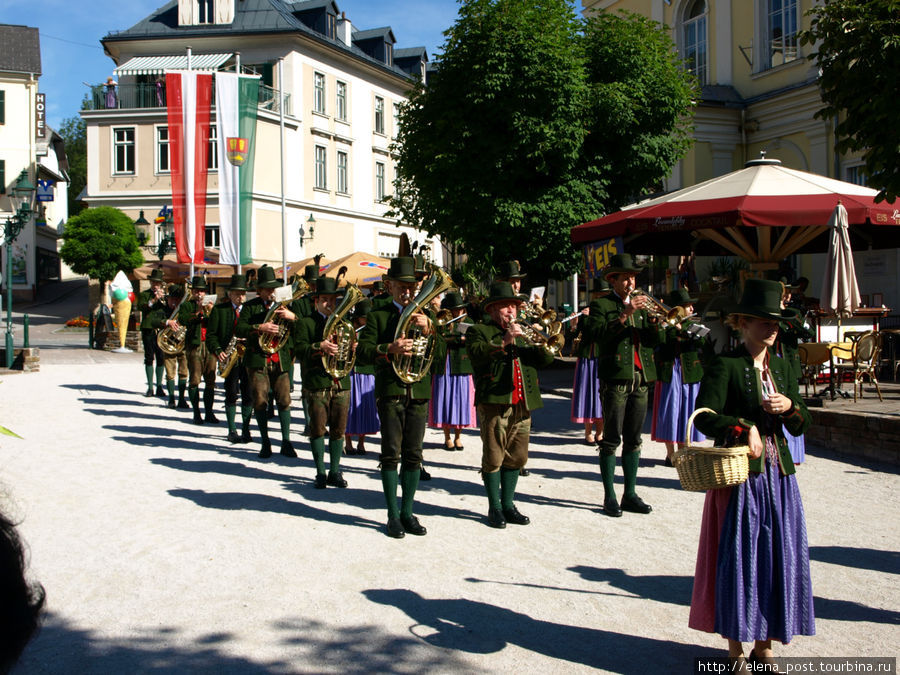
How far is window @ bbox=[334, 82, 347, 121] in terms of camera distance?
144ft

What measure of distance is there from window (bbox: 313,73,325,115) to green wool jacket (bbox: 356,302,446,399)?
37.6m

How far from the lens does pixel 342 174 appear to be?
44.7 metres

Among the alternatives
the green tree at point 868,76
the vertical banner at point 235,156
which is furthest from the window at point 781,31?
the green tree at point 868,76

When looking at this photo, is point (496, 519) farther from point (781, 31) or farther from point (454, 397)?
point (781, 31)

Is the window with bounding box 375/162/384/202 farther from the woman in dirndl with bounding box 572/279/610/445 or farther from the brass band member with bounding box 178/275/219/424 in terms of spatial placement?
the woman in dirndl with bounding box 572/279/610/445

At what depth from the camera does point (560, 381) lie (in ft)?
60.9

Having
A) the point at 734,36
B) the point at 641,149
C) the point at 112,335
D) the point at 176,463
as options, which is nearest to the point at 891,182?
the point at 176,463

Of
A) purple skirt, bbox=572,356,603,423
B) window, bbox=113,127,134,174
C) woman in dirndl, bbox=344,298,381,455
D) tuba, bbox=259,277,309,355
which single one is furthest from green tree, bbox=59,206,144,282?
purple skirt, bbox=572,356,603,423

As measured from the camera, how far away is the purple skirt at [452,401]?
1048cm

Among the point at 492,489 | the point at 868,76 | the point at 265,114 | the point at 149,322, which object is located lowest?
the point at 492,489

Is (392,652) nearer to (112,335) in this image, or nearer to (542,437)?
(542,437)

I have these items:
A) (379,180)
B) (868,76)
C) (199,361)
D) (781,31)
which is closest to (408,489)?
(868,76)

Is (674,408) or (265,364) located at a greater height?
(265,364)

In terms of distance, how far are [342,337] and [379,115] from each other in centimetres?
4124
